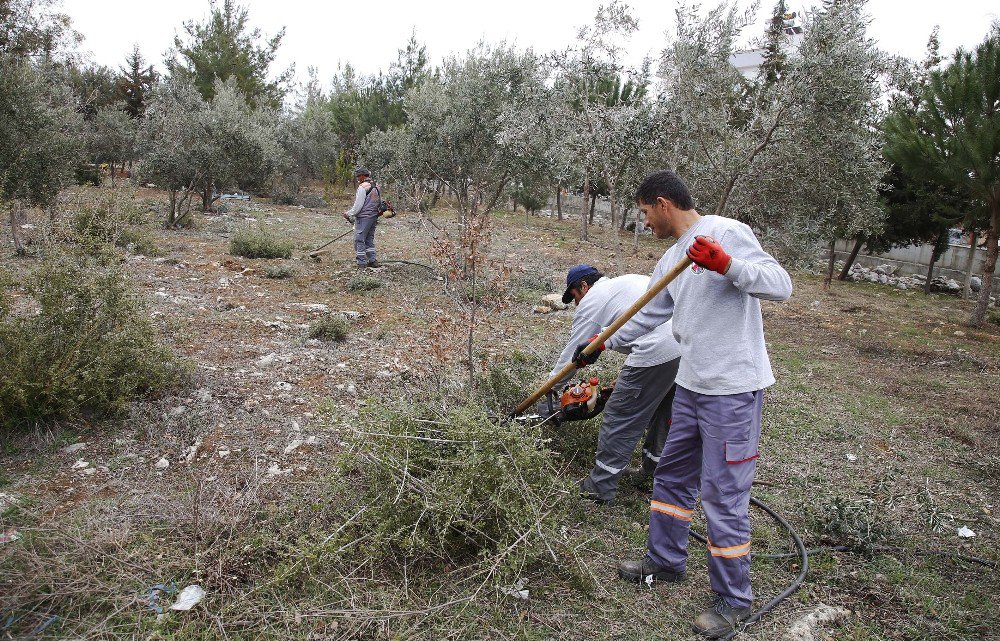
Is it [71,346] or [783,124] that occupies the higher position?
[783,124]

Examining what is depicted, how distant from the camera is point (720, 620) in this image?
101 inches

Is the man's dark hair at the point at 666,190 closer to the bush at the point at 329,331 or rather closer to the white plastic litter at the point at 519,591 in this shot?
the white plastic litter at the point at 519,591

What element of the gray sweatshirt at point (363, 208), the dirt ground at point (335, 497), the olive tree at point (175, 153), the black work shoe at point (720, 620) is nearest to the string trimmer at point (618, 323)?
the dirt ground at point (335, 497)

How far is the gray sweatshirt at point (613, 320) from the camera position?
3400 millimetres

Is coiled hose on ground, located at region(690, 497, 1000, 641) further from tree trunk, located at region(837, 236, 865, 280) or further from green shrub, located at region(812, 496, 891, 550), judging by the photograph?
tree trunk, located at region(837, 236, 865, 280)

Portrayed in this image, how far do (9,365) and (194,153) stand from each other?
10486 mm

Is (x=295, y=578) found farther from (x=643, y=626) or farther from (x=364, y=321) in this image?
(x=364, y=321)

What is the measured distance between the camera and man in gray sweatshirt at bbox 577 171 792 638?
2533 mm

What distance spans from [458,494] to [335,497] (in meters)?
0.77

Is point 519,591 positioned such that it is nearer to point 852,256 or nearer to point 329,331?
point 329,331

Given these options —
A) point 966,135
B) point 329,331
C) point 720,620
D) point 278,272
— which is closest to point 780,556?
point 720,620

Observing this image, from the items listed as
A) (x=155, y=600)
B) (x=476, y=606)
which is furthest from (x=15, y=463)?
(x=476, y=606)

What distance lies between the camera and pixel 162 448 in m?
3.71

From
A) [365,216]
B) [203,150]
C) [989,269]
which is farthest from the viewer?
[203,150]
